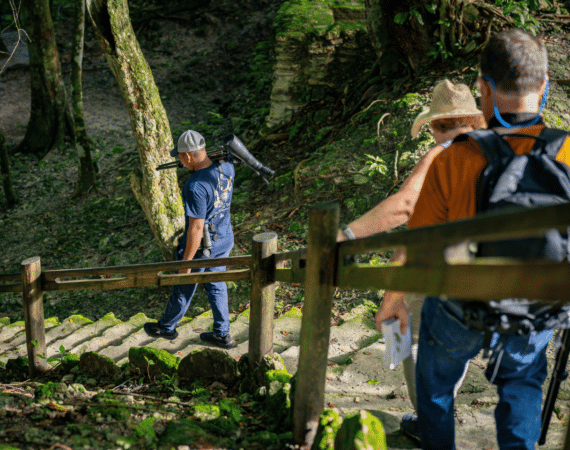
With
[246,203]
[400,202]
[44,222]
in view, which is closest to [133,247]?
[246,203]

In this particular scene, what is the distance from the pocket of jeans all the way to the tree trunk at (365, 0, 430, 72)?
6.53m

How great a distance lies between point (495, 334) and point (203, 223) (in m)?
2.97

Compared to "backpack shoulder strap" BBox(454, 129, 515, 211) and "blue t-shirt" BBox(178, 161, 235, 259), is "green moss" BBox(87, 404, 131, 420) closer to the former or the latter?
"blue t-shirt" BBox(178, 161, 235, 259)

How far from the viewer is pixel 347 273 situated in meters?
2.10

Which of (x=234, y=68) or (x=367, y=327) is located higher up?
(x=234, y=68)

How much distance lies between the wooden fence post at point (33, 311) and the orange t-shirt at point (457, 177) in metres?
3.43

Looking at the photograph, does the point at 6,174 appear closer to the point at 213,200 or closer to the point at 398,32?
the point at 213,200

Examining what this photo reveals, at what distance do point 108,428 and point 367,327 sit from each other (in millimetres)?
2443

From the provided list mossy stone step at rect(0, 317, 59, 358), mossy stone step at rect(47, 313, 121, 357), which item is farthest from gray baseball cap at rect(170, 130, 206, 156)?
mossy stone step at rect(0, 317, 59, 358)

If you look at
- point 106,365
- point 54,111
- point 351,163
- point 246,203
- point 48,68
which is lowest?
point 106,365

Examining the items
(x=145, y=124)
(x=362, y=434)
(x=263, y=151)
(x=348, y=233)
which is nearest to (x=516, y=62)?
(x=348, y=233)

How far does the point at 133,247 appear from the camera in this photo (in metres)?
8.44

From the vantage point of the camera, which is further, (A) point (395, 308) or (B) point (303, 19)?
(B) point (303, 19)

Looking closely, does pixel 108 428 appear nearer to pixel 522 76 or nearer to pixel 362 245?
pixel 362 245
